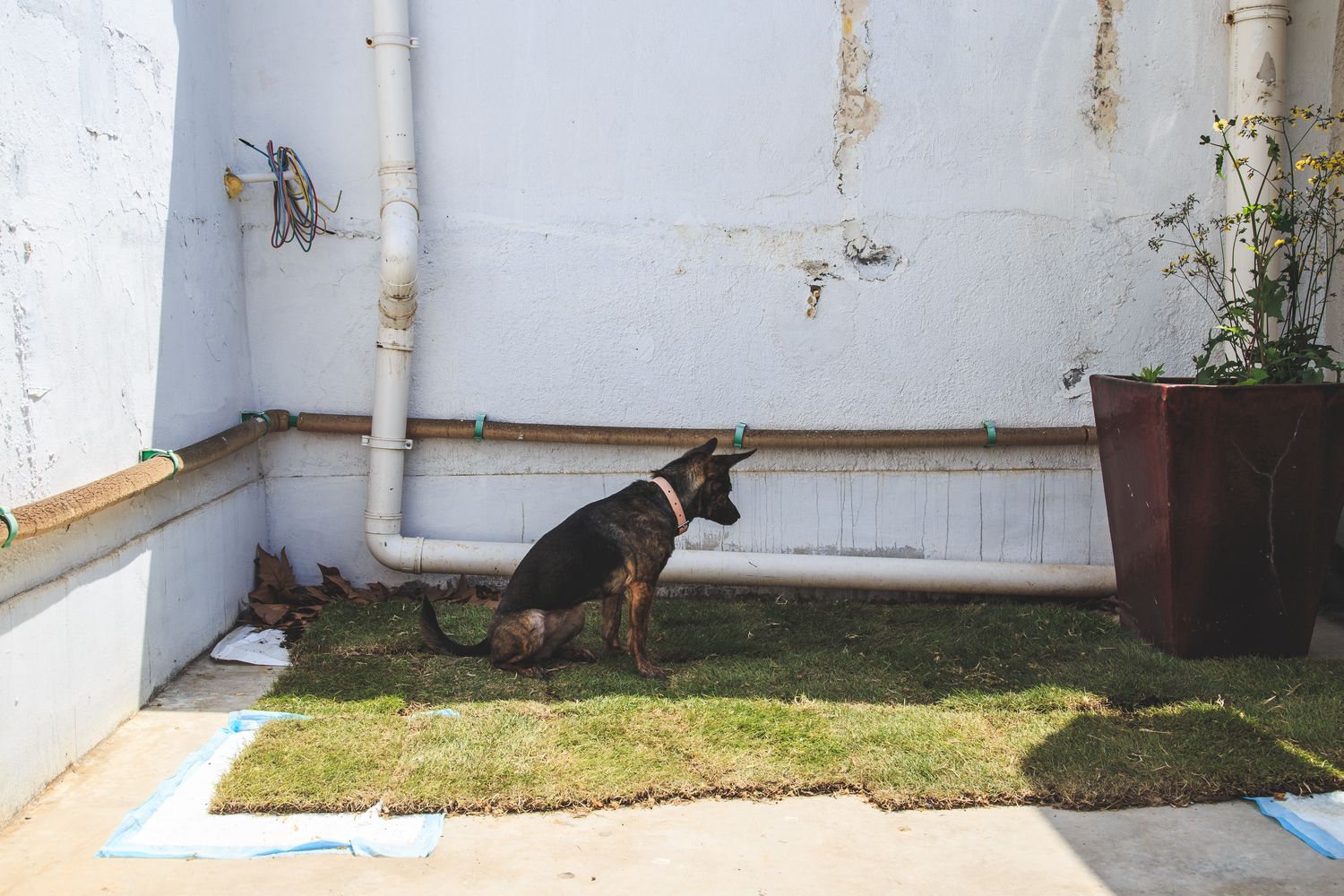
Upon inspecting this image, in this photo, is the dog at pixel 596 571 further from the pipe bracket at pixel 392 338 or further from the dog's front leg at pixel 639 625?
the pipe bracket at pixel 392 338

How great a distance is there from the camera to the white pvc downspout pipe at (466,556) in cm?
512

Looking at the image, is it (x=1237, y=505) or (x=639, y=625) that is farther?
(x=639, y=625)

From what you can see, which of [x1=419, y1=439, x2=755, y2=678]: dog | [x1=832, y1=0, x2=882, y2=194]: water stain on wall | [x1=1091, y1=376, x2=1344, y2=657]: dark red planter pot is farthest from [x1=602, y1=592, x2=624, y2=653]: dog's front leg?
[x1=832, y1=0, x2=882, y2=194]: water stain on wall

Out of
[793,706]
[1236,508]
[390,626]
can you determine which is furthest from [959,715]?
[390,626]

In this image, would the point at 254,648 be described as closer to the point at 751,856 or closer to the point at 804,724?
the point at 804,724

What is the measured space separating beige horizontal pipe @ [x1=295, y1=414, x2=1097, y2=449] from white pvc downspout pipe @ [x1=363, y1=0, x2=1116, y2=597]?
0.17 metres

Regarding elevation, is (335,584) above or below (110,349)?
below

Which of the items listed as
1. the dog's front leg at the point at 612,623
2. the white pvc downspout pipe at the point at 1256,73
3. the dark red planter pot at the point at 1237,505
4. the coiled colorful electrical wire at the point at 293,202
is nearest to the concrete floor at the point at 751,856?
the dark red planter pot at the point at 1237,505

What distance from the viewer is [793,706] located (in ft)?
12.8

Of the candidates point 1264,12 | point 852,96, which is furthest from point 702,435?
point 1264,12

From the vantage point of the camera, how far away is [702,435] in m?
5.34

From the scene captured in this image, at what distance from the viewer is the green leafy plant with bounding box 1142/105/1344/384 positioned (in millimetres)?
4406

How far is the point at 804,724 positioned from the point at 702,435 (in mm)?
1938

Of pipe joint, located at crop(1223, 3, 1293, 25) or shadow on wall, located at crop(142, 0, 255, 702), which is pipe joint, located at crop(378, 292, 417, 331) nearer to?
shadow on wall, located at crop(142, 0, 255, 702)
